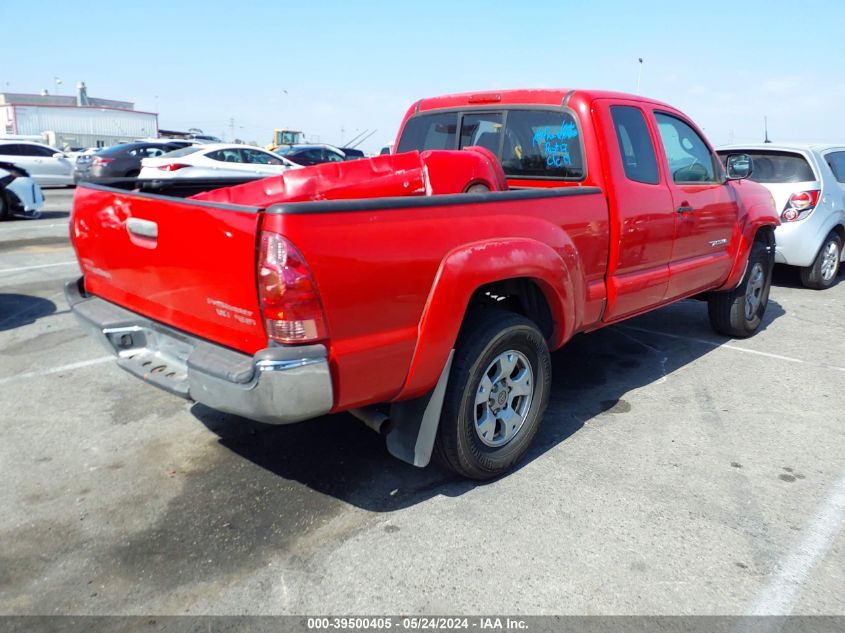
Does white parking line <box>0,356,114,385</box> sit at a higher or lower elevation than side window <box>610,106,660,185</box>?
lower

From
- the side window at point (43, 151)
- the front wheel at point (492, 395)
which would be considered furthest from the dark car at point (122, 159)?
the front wheel at point (492, 395)

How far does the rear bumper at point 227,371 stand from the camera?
256cm

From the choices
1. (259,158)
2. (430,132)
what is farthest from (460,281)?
(259,158)

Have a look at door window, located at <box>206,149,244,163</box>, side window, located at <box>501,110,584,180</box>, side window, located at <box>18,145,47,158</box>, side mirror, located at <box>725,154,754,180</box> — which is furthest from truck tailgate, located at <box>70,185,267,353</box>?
side window, located at <box>18,145,47,158</box>

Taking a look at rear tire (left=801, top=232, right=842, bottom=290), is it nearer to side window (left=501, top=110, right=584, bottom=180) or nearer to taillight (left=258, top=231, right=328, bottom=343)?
side window (left=501, top=110, right=584, bottom=180)

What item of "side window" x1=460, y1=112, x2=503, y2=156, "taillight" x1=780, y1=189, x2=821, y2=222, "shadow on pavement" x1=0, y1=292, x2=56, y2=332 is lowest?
"shadow on pavement" x1=0, y1=292, x2=56, y2=332

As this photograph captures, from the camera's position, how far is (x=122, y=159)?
61.5 feet

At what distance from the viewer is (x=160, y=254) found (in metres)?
3.01

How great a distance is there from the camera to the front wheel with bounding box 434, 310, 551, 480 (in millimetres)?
3188

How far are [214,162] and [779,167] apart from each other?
12.1 meters

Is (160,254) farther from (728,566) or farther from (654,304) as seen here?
(654,304)

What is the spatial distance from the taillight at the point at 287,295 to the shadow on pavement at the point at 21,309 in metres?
4.49

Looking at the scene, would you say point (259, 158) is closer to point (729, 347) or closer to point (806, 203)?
point (806, 203)

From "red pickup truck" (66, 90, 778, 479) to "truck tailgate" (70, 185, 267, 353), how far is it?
0.03ft
